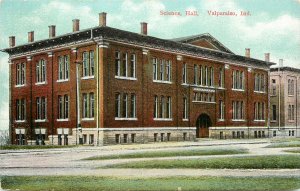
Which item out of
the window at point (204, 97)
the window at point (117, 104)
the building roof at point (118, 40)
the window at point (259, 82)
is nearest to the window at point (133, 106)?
the window at point (117, 104)

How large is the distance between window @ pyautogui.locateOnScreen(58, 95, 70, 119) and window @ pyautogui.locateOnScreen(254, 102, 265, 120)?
22.6m

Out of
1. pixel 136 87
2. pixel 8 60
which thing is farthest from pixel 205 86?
pixel 8 60

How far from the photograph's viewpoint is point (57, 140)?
135 feet

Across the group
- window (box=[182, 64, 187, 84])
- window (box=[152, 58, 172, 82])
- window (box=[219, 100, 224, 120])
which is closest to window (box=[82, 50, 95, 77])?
window (box=[152, 58, 172, 82])

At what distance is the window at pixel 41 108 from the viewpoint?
42.9m

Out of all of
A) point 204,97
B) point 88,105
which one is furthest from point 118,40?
point 204,97

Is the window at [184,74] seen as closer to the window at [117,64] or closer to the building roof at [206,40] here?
the building roof at [206,40]

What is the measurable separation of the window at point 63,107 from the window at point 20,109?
4.73 m

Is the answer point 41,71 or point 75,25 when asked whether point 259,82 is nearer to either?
point 75,25

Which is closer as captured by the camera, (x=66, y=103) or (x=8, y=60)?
(x=66, y=103)

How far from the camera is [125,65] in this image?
39719mm

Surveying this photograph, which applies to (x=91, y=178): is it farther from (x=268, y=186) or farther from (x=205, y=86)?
(x=205, y=86)

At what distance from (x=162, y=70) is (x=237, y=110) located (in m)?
13.0

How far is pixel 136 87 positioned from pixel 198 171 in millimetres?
23398
